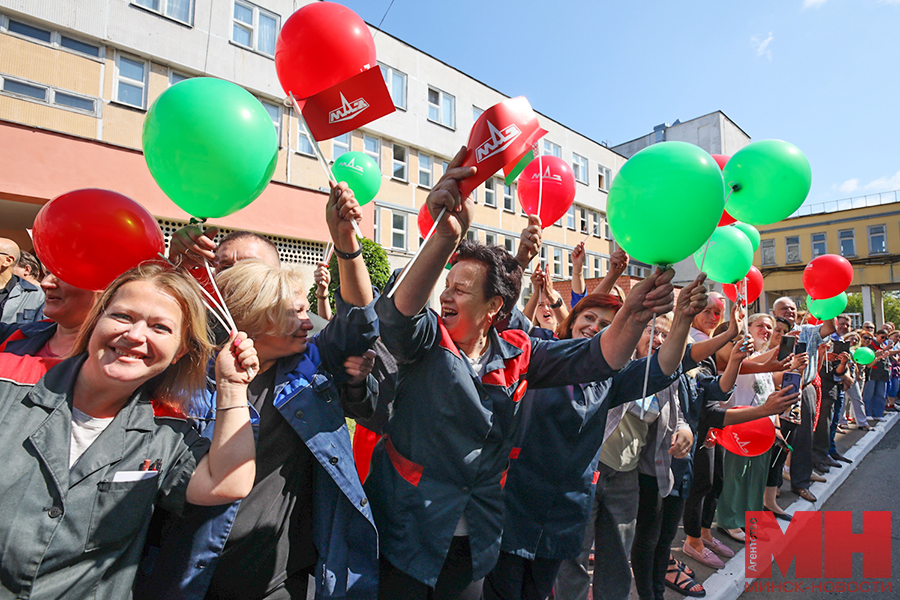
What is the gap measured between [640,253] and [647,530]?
6.67 feet

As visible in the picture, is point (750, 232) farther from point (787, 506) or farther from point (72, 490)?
point (72, 490)

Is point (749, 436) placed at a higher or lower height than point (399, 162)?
lower

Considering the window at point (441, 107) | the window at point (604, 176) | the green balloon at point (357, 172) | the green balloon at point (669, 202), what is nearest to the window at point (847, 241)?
the window at point (604, 176)

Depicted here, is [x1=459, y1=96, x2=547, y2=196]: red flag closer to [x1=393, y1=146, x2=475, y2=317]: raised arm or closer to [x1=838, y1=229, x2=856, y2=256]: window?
[x1=393, y1=146, x2=475, y2=317]: raised arm

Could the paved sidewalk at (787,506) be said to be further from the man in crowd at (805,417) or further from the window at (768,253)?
the window at (768,253)

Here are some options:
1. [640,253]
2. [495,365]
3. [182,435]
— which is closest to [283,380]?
[182,435]

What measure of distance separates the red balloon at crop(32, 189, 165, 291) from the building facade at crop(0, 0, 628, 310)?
6066 mm

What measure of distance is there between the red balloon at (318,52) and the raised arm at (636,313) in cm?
142

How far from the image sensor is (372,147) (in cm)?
1714

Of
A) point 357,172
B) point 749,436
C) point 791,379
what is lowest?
point 749,436

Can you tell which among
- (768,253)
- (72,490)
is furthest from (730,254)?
(768,253)

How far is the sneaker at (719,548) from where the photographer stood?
160 inches

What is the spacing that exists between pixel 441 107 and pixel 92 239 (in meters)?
19.2

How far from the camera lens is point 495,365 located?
1.91m
